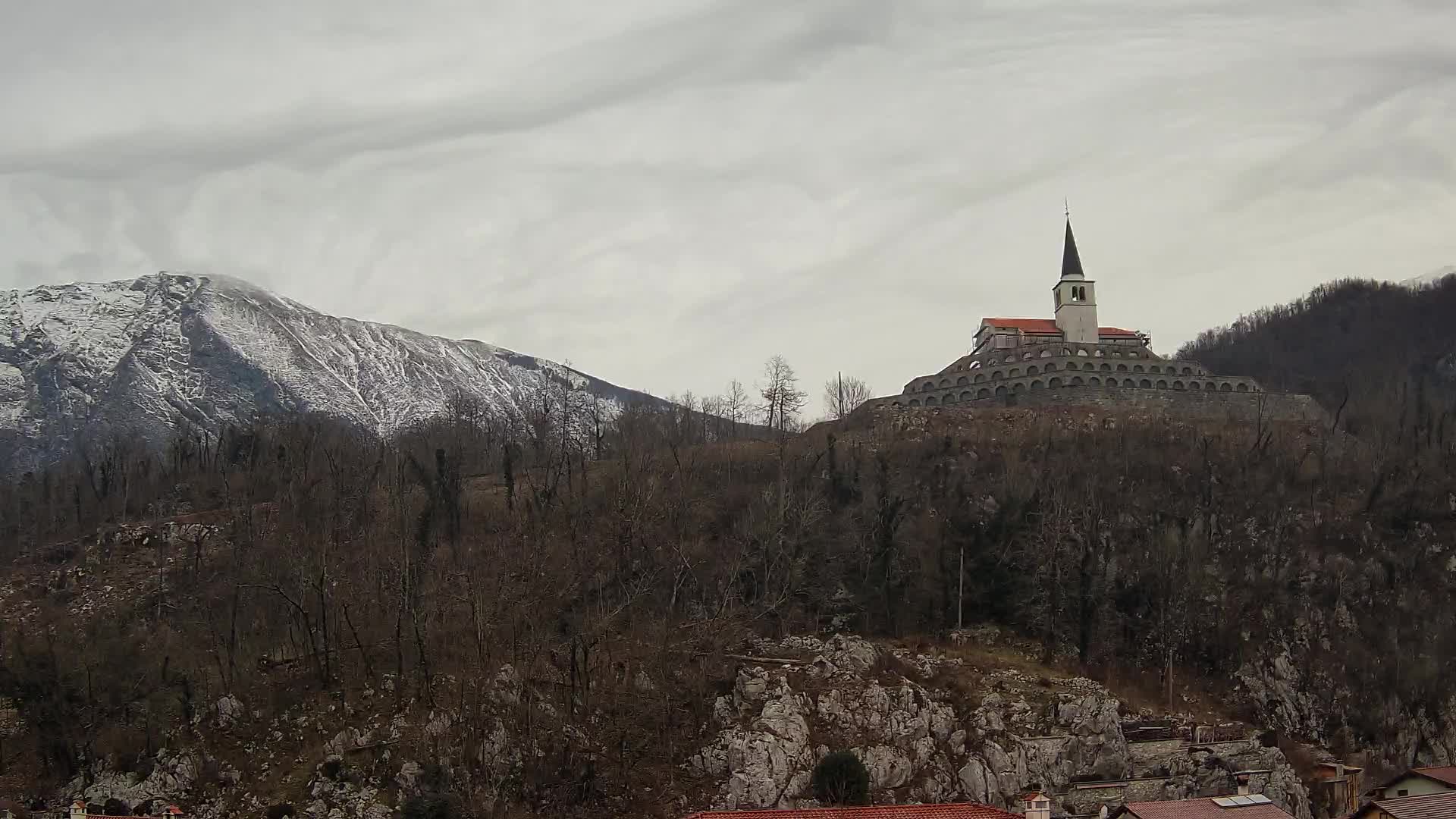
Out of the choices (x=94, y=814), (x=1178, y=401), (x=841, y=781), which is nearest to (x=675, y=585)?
(x=841, y=781)

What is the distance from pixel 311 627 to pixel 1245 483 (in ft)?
161

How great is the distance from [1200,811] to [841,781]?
14.1 m

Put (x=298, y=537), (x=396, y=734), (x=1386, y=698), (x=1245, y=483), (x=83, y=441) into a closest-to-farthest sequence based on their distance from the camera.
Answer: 1. (x=396, y=734)
2. (x=1386, y=698)
3. (x=298, y=537)
4. (x=1245, y=483)
5. (x=83, y=441)

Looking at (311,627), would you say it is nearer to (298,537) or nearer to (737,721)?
(298,537)

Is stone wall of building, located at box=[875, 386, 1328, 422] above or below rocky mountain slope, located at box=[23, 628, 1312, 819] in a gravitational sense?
above

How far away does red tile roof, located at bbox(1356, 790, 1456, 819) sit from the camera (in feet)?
112

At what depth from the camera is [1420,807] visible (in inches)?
1374

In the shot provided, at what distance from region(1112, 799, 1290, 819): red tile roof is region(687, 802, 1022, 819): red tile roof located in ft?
12.0

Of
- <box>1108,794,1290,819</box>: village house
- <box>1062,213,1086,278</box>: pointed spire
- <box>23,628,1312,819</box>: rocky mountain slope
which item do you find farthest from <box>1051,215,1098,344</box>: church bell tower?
<box>1108,794,1290,819</box>: village house

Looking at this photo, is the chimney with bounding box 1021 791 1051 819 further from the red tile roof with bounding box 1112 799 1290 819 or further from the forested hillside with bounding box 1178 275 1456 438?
the forested hillside with bounding box 1178 275 1456 438

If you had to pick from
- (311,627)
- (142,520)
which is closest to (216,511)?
(142,520)

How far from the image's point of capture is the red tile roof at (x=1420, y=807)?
34.2m

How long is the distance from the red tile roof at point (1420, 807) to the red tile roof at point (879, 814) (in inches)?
381

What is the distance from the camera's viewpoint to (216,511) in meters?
78.2
